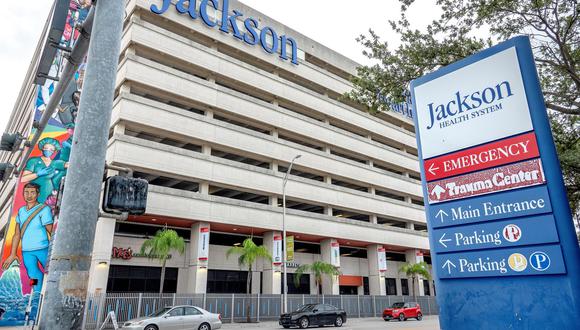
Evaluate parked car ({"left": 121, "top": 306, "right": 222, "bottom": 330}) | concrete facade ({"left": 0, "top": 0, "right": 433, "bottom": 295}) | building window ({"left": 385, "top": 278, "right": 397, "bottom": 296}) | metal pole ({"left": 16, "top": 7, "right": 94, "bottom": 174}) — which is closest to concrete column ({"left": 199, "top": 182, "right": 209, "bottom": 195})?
concrete facade ({"left": 0, "top": 0, "right": 433, "bottom": 295})

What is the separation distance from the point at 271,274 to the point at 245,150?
11.3 meters

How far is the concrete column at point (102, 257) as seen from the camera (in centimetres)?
2608

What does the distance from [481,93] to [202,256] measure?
91.3 ft

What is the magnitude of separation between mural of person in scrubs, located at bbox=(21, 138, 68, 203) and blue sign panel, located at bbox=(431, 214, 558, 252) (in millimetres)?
34885

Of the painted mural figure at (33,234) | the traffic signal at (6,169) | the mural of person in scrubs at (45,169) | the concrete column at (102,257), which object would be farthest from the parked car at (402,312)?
the mural of person in scrubs at (45,169)

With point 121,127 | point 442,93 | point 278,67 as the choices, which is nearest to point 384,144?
point 278,67

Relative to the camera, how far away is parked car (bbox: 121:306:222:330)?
17.4 m

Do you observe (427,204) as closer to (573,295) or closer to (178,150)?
(573,295)

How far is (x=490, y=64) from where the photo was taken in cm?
511

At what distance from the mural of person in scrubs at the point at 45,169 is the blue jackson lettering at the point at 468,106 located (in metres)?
34.5

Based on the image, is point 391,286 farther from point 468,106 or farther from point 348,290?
point 468,106

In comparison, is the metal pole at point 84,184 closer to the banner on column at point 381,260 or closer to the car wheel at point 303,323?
the car wheel at point 303,323

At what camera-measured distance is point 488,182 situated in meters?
4.81

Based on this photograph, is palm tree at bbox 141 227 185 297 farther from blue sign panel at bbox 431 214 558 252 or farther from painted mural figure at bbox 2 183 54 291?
blue sign panel at bbox 431 214 558 252
